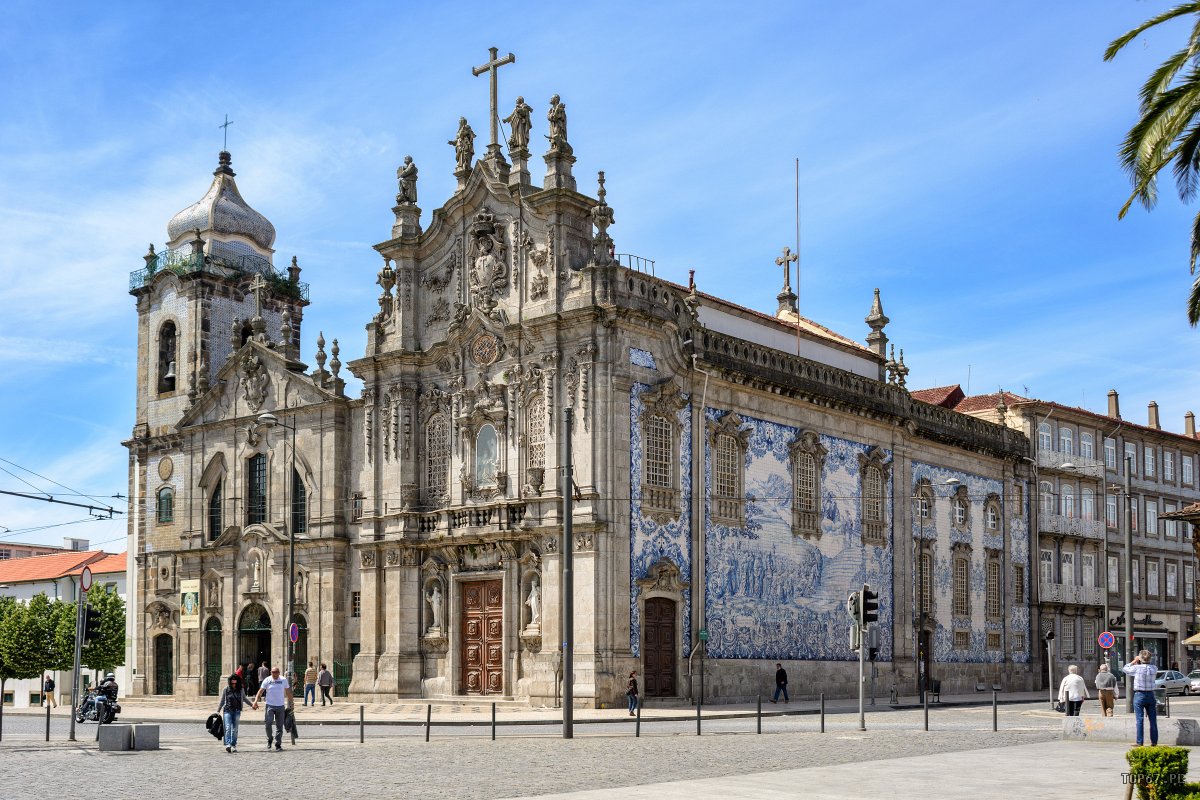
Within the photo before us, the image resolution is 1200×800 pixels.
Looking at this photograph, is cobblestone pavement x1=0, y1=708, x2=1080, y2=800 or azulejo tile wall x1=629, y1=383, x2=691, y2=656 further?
azulejo tile wall x1=629, y1=383, x2=691, y2=656

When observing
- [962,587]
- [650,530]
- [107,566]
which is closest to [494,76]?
[650,530]

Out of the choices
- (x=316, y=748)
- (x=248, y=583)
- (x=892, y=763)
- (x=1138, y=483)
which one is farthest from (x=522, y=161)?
(x=1138, y=483)

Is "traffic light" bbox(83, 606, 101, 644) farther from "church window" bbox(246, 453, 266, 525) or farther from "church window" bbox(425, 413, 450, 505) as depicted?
"church window" bbox(246, 453, 266, 525)

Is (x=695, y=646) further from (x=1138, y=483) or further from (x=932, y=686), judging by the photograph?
(x=1138, y=483)

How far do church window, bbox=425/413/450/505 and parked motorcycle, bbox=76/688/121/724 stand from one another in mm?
11532

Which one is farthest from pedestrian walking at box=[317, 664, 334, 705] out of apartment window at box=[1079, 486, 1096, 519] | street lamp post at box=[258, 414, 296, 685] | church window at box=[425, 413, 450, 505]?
apartment window at box=[1079, 486, 1096, 519]

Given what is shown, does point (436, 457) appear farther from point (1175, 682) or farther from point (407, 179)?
point (1175, 682)

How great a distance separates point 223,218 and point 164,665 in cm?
1778

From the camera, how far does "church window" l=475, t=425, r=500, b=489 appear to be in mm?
40969

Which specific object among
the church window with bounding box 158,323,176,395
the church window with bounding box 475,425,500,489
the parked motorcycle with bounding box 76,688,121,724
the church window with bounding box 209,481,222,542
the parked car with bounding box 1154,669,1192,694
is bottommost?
the parked car with bounding box 1154,669,1192,694

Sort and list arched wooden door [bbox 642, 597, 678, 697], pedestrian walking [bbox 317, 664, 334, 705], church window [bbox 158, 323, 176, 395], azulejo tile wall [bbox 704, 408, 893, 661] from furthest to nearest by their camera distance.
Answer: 1. church window [bbox 158, 323, 176, 395]
2. pedestrian walking [bbox 317, 664, 334, 705]
3. azulejo tile wall [bbox 704, 408, 893, 661]
4. arched wooden door [bbox 642, 597, 678, 697]

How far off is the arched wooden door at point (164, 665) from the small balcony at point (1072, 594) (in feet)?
114

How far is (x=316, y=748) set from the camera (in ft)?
82.6

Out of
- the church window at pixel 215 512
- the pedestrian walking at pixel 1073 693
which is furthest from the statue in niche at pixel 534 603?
the church window at pixel 215 512
